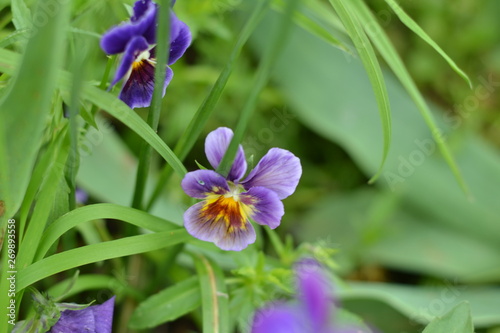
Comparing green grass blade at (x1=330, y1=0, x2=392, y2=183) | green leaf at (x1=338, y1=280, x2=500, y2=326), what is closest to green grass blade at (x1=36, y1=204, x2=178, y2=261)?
green grass blade at (x1=330, y1=0, x2=392, y2=183)

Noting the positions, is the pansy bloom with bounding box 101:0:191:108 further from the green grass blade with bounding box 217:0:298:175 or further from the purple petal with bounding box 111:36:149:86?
the green grass blade with bounding box 217:0:298:175

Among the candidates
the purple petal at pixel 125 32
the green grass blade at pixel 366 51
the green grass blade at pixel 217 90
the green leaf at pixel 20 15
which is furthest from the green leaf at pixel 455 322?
the green leaf at pixel 20 15

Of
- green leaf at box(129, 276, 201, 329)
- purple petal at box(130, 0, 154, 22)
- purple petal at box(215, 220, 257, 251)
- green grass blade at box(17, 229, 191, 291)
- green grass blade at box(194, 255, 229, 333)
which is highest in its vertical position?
purple petal at box(130, 0, 154, 22)

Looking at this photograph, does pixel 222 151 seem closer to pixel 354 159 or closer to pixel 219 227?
pixel 219 227

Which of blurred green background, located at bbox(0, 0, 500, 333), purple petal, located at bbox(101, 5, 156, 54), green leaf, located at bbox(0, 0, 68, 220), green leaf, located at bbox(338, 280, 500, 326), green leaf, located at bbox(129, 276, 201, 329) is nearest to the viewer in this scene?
green leaf, located at bbox(0, 0, 68, 220)

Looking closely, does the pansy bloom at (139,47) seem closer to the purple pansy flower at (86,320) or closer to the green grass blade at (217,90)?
the green grass blade at (217,90)

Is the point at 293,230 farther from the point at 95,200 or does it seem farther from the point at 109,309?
the point at 109,309

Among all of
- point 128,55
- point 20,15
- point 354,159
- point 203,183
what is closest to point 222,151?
point 203,183

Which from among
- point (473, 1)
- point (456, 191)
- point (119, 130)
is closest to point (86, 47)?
point (119, 130)
